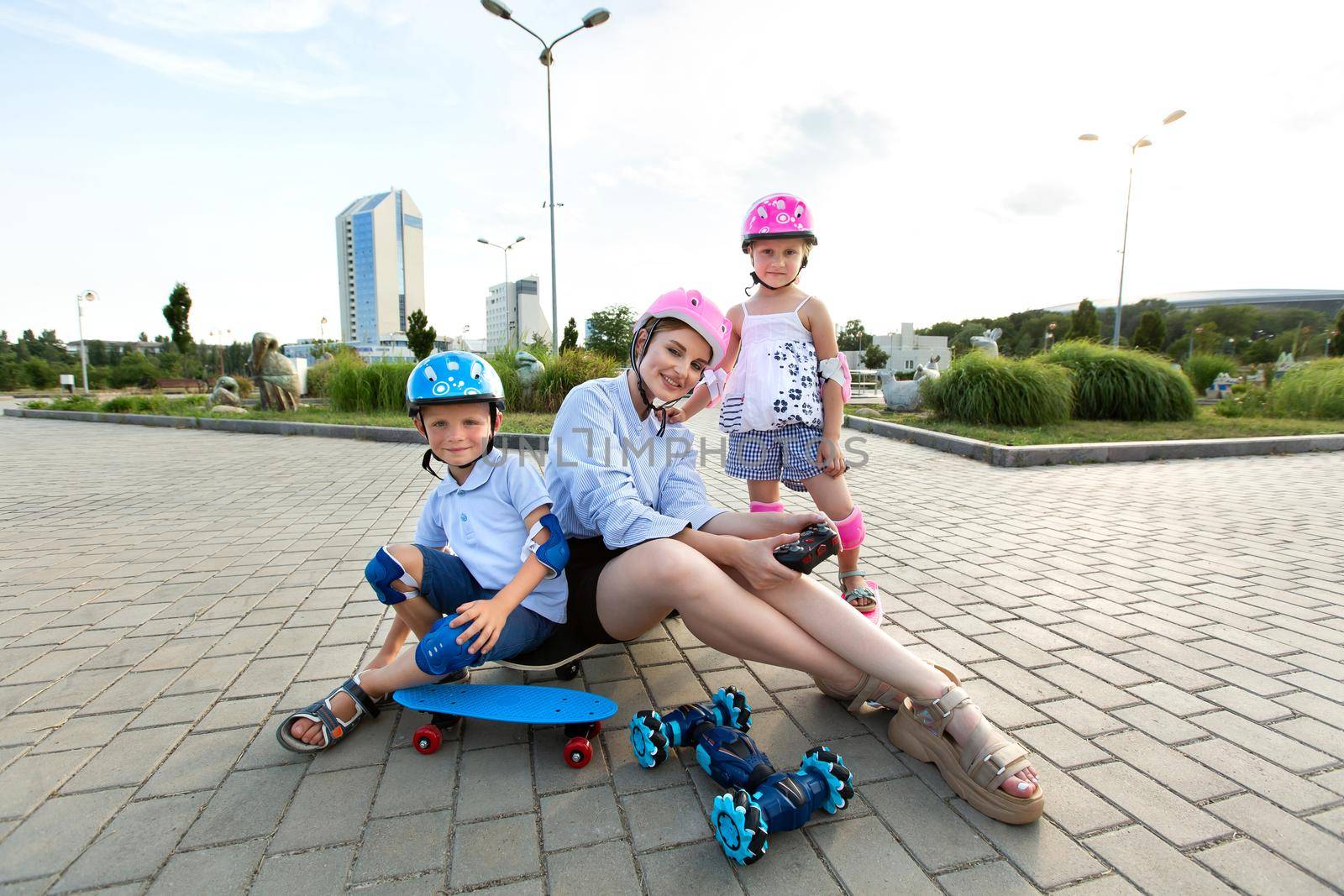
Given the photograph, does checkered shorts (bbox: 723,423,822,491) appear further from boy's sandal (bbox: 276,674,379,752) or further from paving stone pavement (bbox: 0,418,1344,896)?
boy's sandal (bbox: 276,674,379,752)

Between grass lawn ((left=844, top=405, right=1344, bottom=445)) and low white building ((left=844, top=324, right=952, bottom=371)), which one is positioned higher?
low white building ((left=844, top=324, right=952, bottom=371))

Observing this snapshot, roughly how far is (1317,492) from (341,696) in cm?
769

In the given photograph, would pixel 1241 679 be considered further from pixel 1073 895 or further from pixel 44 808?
pixel 44 808

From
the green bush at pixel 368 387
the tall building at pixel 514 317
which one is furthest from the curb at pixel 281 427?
the tall building at pixel 514 317

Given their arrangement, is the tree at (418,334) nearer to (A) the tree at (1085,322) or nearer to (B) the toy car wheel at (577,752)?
(B) the toy car wheel at (577,752)

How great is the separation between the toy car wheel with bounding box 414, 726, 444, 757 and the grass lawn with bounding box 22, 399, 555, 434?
24.0ft

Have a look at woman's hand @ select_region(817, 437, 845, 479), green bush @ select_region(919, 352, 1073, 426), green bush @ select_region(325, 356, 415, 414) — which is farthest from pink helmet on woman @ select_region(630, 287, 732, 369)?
green bush @ select_region(325, 356, 415, 414)

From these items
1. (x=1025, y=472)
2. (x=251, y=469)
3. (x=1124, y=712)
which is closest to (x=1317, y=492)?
(x=1025, y=472)

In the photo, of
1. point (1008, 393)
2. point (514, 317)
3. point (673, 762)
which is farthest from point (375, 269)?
point (673, 762)

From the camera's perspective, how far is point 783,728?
6.64ft

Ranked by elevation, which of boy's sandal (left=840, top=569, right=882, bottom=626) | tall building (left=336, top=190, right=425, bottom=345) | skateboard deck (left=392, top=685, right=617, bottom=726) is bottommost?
skateboard deck (left=392, top=685, right=617, bottom=726)

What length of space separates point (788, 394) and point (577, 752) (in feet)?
5.29

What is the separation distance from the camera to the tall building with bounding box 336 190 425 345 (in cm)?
8506

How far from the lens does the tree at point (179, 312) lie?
1292 inches
